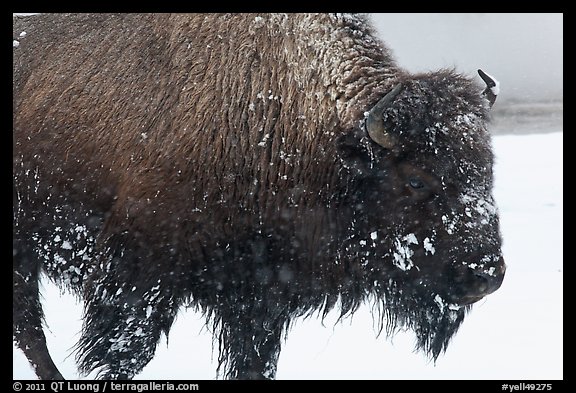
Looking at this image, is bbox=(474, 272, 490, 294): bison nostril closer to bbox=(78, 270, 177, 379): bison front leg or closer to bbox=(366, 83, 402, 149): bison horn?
bbox=(366, 83, 402, 149): bison horn

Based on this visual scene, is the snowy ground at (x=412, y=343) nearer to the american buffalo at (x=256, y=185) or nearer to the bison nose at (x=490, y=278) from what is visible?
the american buffalo at (x=256, y=185)

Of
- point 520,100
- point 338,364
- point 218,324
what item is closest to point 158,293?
point 218,324

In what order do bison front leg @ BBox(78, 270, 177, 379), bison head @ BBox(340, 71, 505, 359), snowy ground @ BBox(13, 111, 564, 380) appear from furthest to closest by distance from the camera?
snowy ground @ BBox(13, 111, 564, 380)
bison front leg @ BBox(78, 270, 177, 379)
bison head @ BBox(340, 71, 505, 359)

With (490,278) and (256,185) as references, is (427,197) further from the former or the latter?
(256,185)

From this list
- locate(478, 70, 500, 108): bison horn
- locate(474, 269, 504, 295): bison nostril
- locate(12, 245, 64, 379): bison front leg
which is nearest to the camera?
locate(474, 269, 504, 295): bison nostril

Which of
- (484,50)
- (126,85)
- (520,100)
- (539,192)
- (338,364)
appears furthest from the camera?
(484,50)

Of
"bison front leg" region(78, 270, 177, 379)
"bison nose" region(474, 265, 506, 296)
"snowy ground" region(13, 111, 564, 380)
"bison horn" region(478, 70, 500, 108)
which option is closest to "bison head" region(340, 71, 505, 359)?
"bison nose" region(474, 265, 506, 296)

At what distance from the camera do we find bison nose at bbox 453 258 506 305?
4004 mm

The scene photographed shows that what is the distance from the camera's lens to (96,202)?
4.59 m

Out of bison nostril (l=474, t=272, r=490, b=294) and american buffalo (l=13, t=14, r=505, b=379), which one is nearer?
bison nostril (l=474, t=272, r=490, b=294)

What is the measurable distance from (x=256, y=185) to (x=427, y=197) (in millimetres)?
890
